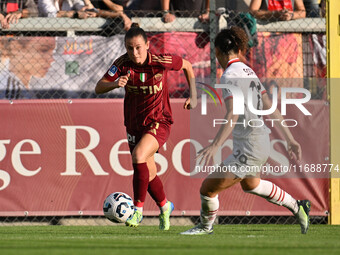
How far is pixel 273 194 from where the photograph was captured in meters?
7.52

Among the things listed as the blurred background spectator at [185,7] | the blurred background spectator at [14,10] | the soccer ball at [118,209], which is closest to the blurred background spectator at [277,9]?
the blurred background spectator at [185,7]

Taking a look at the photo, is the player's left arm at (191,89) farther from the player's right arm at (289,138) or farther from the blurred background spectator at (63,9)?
the blurred background spectator at (63,9)

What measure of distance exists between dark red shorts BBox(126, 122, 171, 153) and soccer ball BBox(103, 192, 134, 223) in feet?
2.34

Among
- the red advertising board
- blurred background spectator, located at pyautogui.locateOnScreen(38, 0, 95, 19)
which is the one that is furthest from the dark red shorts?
blurred background spectator, located at pyautogui.locateOnScreen(38, 0, 95, 19)

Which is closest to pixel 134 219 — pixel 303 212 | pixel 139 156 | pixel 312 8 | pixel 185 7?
pixel 139 156

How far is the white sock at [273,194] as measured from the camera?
7469mm

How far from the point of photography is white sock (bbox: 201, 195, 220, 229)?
294 inches

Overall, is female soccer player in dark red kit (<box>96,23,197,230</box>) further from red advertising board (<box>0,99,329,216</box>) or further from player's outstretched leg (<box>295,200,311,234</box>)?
red advertising board (<box>0,99,329,216</box>)

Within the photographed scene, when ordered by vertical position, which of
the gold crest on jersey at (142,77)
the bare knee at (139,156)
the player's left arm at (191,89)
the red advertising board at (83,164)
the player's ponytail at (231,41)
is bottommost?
the red advertising board at (83,164)

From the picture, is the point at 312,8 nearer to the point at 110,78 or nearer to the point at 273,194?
the point at 110,78

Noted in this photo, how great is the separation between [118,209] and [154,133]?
0.96 metres

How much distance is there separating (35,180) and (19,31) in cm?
227

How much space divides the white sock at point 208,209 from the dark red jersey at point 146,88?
1256 millimetres

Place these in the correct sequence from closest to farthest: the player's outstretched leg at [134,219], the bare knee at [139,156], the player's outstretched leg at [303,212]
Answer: the player's outstretched leg at [134,219] < the player's outstretched leg at [303,212] < the bare knee at [139,156]
